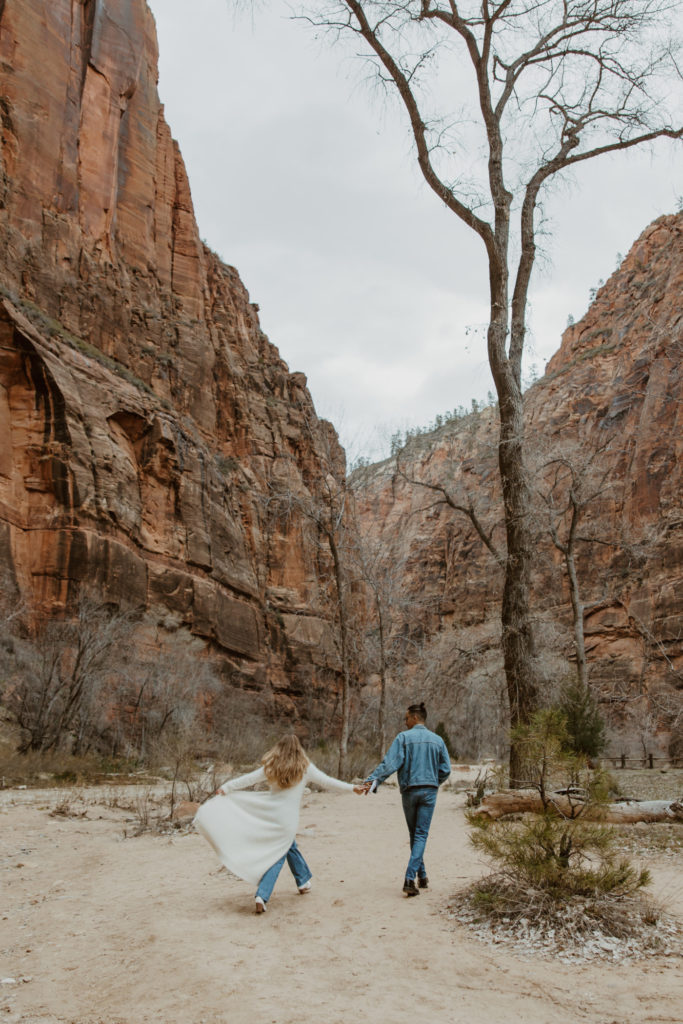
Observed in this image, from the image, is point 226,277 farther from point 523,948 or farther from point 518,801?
point 523,948

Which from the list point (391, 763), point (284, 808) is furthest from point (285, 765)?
point (391, 763)

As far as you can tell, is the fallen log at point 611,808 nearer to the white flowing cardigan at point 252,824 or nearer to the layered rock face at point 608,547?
the white flowing cardigan at point 252,824

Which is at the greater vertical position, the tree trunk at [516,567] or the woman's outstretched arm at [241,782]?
the tree trunk at [516,567]

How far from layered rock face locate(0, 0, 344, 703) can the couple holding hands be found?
20439 mm

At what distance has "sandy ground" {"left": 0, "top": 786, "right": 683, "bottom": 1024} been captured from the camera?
140 inches

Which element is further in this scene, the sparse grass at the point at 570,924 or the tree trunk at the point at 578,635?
the tree trunk at the point at 578,635

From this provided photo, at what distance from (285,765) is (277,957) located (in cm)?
154

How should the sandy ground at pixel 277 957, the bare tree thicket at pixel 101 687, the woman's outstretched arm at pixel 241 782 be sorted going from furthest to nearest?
the bare tree thicket at pixel 101 687
the woman's outstretched arm at pixel 241 782
the sandy ground at pixel 277 957

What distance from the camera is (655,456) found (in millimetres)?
52062

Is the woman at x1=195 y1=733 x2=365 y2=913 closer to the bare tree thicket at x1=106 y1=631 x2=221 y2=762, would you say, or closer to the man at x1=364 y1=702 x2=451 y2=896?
the man at x1=364 y1=702 x2=451 y2=896

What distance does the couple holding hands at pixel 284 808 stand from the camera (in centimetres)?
561

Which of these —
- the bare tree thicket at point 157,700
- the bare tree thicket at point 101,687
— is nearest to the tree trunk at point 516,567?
the bare tree thicket at point 101,687

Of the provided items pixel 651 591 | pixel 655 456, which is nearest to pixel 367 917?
pixel 651 591

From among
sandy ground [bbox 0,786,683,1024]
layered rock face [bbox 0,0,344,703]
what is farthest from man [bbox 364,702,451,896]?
layered rock face [bbox 0,0,344,703]
